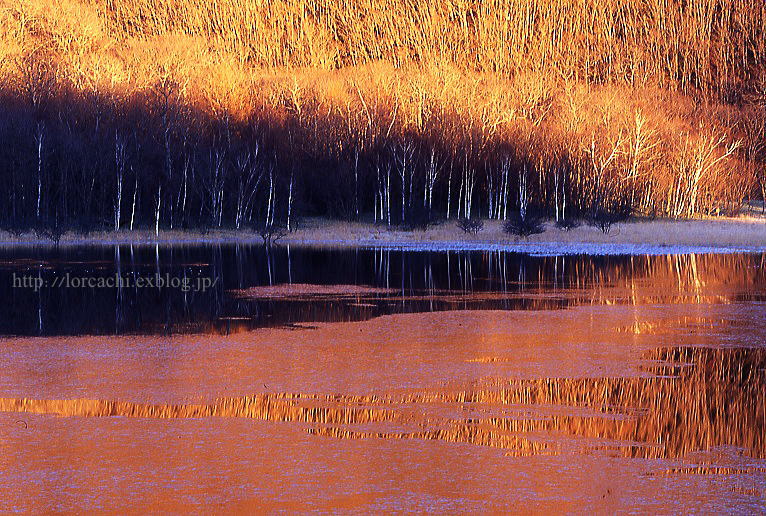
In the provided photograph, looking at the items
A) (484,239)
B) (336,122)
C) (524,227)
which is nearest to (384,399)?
(524,227)

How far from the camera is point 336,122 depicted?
225ft

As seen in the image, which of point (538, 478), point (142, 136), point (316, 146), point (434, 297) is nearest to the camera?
point (538, 478)

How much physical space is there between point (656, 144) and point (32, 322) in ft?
194

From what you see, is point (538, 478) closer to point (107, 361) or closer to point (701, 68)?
point (107, 361)

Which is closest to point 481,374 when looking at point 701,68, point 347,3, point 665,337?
point 665,337

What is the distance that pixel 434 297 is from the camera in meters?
24.1

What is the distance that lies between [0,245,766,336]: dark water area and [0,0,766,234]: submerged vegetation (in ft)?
53.8

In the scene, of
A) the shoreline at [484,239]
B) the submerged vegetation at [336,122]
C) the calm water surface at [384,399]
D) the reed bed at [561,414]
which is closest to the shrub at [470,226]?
the shoreline at [484,239]

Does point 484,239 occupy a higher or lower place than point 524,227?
lower

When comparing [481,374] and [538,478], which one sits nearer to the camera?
[538,478]

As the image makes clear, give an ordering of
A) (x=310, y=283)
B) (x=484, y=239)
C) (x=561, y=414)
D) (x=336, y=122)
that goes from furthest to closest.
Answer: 1. (x=336, y=122)
2. (x=484, y=239)
3. (x=310, y=283)
4. (x=561, y=414)

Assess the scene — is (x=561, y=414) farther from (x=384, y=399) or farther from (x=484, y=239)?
(x=484, y=239)

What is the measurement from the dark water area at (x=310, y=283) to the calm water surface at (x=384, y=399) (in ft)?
0.53

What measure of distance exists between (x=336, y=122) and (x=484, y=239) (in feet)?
68.8
